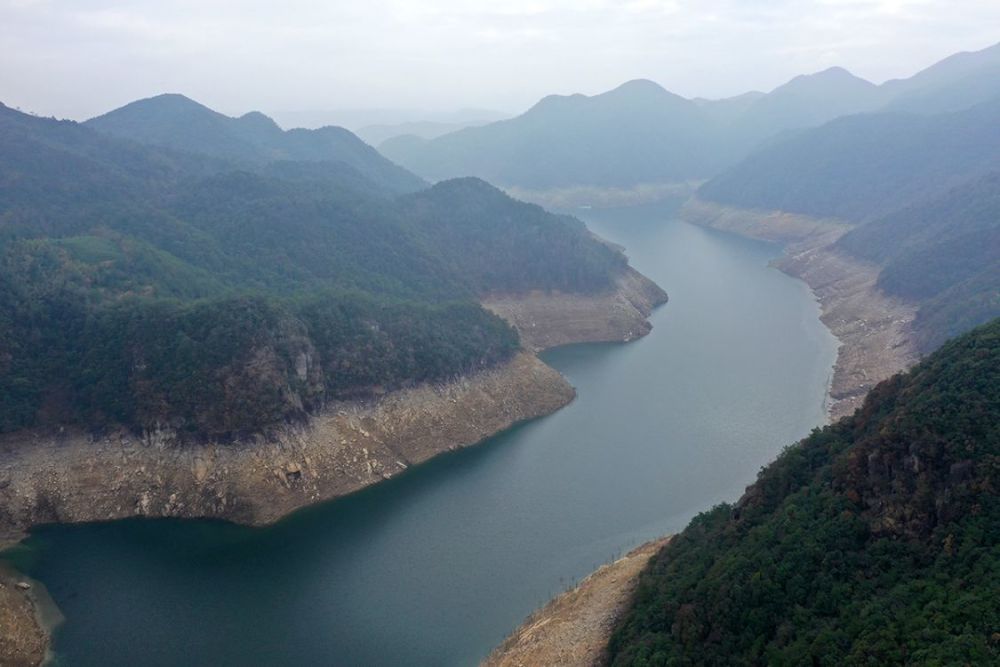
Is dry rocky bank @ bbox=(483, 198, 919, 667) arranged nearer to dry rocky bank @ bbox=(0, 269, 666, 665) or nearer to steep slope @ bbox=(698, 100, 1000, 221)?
steep slope @ bbox=(698, 100, 1000, 221)

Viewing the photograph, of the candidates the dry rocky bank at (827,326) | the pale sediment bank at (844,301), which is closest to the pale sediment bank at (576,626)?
the dry rocky bank at (827,326)

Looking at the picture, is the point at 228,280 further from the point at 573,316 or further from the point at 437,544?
the point at 437,544

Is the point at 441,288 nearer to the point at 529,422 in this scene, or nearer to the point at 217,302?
the point at 529,422

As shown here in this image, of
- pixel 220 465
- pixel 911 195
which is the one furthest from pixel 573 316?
pixel 911 195

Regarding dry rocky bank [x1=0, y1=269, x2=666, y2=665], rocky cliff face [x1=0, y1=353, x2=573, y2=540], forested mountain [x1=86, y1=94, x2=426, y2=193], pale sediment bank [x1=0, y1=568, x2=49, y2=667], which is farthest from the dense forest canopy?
forested mountain [x1=86, y1=94, x2=426, y2=193]

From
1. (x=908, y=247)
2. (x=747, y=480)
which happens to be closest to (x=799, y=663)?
(x=747, y=480)
